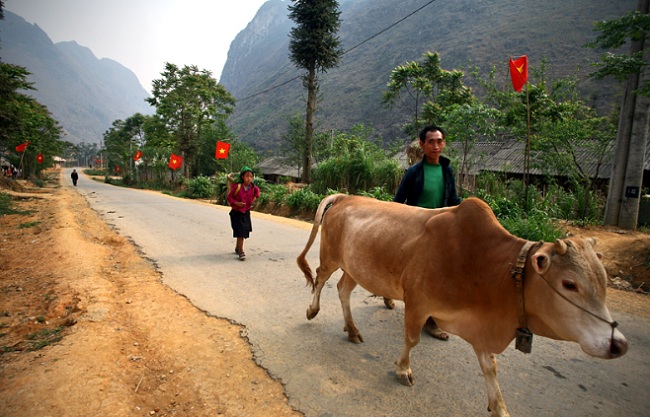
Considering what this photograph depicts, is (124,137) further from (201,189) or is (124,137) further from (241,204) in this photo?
(241,204)

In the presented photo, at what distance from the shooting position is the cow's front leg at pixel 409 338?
2326mm

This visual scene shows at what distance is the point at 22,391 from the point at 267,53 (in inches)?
6292

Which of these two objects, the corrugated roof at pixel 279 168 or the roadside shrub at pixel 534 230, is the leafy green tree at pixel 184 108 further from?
the roadside shrub at pixel 534 230

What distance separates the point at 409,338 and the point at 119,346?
2.36 m

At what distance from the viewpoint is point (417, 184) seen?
3330 millimetres

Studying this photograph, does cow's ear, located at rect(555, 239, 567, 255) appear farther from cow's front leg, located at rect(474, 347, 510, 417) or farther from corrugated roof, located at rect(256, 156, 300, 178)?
corrugated roof, located at rect(256, 156, 300, 178)

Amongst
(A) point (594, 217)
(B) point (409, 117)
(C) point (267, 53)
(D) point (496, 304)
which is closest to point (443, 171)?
(D) point (496, 304)

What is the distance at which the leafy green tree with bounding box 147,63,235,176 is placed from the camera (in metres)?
29.7

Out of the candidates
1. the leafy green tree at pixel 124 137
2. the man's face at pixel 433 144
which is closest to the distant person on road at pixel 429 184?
the man's face at pixel 433 144

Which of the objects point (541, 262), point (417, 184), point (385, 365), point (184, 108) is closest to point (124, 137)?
point (184, 108)

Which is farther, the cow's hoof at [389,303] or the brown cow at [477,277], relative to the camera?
the cow's hoof at [389,303]

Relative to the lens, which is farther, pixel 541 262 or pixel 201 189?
pixel 201 189

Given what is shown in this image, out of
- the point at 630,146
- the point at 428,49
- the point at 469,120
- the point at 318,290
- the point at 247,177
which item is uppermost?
the point at 428,49

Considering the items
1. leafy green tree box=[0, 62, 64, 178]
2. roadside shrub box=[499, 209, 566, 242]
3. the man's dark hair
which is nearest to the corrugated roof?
leafy green tree box=[0, 62, 64, 178]
